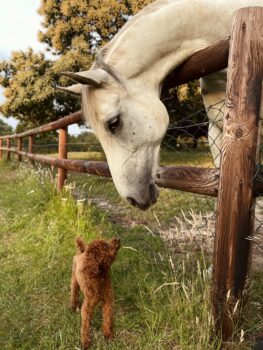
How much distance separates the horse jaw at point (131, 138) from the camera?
1917 mm

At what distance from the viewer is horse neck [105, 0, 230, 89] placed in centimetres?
211

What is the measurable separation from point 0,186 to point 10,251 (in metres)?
3.89

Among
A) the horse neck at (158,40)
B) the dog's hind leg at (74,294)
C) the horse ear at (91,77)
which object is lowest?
the dog's hind leg at (74,294)

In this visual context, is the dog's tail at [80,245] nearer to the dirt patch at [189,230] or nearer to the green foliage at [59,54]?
the dirt patch at [189,230]

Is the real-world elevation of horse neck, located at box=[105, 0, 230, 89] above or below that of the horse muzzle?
above

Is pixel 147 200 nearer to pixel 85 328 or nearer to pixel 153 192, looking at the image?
pixel 153 192

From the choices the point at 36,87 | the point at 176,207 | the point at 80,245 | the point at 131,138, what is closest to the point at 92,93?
the point at 131,138

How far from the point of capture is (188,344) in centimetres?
155

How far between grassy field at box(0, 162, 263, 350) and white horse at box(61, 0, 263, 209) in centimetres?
52

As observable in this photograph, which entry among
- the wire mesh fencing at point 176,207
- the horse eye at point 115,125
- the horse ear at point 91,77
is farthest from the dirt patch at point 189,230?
the horse ear at point 91,77

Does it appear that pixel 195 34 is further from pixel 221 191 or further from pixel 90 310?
pixel 90 310

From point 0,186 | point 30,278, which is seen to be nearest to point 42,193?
point 30,278

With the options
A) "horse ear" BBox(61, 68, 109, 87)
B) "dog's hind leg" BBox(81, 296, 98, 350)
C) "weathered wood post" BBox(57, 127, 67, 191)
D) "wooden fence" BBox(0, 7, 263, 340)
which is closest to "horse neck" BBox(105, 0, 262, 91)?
"horse ear" BBox(61, 68, 109, 87)

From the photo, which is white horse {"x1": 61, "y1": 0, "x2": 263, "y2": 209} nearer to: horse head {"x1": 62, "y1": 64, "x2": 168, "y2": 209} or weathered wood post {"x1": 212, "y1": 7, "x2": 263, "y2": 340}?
horse head {"x1": 62, "y1": 64, "x2": 168, "y2": 209}
